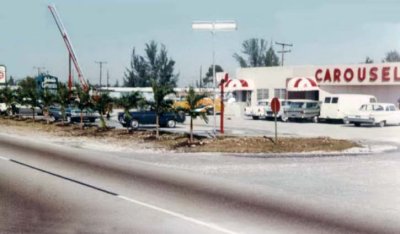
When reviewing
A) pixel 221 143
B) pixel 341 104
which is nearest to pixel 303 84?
pixel 341 104

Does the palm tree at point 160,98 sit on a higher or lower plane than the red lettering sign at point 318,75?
lower

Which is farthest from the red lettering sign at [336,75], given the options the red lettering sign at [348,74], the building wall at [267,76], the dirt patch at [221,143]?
the dirt patch at [221,143]

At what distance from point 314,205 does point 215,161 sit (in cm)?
737

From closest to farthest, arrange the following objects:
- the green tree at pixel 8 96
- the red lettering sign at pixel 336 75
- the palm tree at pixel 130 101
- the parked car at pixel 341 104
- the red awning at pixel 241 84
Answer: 1. the palm tree at pixel 130 101
2. the parked car at pixel 341 104
3. the green tree at pixel 8 96
4. the red lettering sign at pixel 336 75
5. the red awning at pixel 241 84

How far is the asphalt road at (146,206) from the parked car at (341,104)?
26.7 m

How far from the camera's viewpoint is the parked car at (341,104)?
39.0 metres

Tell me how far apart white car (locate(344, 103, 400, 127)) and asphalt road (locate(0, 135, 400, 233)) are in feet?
77.5

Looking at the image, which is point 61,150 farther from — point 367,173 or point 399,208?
point 399,208

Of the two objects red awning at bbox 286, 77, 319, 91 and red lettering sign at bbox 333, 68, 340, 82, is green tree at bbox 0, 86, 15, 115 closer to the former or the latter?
red awning at bbox 286, 77, 319, 91

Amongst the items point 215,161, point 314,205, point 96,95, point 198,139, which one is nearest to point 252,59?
point 96,95

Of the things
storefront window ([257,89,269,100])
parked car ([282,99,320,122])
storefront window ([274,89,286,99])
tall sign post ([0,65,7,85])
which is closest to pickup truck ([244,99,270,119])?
parked car ([282,99,320,122])

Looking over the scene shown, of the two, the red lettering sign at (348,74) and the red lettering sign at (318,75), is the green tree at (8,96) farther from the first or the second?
the red lettering sign at (348,74)

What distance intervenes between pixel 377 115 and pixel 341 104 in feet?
14.4

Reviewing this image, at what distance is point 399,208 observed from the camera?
9969 millimetres
